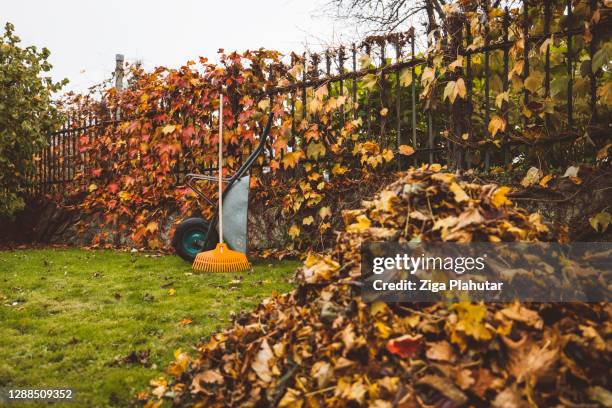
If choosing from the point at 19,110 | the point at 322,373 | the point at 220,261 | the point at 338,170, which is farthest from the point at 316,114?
the point at 19,110

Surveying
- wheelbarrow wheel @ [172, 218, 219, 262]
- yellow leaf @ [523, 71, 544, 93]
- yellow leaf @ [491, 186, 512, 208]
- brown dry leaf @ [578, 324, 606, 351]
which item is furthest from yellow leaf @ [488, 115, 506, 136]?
wheelbarrow wheel @ [172, 218, 219, 262]

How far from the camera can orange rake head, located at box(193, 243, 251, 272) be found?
12.9 ft

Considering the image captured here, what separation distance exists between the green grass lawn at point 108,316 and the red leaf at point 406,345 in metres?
1.15

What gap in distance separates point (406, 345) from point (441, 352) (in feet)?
0.37

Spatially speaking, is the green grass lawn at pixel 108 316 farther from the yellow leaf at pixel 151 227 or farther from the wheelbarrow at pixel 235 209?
the yellow leaf at pixel 151 227

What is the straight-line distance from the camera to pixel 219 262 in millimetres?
3916

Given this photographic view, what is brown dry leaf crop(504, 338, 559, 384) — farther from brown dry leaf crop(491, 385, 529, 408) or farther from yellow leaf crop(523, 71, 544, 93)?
yellow leaf crop(523, 71, 544, 93)

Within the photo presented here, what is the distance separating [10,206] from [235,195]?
4.34 m

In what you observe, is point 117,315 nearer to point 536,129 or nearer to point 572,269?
point 572,269

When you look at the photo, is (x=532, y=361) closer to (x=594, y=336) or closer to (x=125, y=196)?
(x=594, y=336)

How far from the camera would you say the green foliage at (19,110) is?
6.21 m

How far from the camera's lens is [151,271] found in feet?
14.2

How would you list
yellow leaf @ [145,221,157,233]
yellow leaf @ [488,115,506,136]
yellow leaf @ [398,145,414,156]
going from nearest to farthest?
yellow leaf @ [488,115,506,136] → yellow leaf @ [398,145,414,156] → yellow leaf @ [145,221,157,233]

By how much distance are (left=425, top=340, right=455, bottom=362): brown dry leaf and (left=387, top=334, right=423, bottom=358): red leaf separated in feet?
0.14
